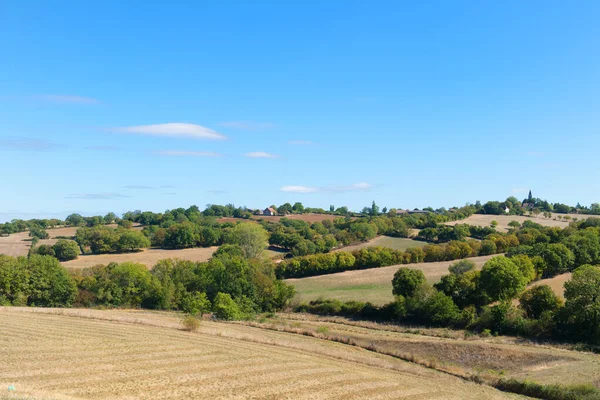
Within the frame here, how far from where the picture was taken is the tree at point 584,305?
46.7 meters

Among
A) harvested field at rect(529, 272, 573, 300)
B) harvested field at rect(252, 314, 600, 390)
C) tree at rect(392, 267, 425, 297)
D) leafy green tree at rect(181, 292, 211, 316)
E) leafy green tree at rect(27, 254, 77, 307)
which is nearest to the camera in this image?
harvested field at rect(252, 314, 600, 390)

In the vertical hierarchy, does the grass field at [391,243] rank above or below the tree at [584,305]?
above

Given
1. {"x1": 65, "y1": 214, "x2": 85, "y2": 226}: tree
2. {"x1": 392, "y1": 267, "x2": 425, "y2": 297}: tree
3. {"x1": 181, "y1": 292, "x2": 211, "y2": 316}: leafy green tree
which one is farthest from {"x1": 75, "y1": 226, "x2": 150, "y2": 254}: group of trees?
{"x1": 392, "y1": 267, "x2": 425, "y2": 297}: tree

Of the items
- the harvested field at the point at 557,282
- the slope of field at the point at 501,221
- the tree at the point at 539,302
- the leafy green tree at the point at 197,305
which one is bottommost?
the leafy green tree at the point at 197,305

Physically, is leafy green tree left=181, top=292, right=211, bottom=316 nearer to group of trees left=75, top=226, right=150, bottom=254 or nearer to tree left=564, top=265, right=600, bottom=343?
tree left=564, top=265, right=600, bottom=343

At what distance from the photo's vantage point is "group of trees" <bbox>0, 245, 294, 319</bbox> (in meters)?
64.8

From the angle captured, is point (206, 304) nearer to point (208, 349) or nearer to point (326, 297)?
point (326, 297)

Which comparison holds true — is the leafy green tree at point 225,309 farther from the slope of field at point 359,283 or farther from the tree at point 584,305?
the tree at point 584,305

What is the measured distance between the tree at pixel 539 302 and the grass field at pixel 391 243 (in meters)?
63.9

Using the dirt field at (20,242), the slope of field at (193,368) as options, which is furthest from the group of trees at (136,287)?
the dirt field at (20,242)

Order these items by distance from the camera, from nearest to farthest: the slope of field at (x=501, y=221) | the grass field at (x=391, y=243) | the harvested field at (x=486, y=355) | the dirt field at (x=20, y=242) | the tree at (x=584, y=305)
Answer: the harvested field at (x=486, y=355), the tree at (x=584, y=305), the dirt field at (x=20, y=242), the grass field at (x=391, y=243), the slope of field at (x=501, y=221)

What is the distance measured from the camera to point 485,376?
31969 mm

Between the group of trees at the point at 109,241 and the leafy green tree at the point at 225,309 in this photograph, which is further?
the group of trees at the point at 109,241

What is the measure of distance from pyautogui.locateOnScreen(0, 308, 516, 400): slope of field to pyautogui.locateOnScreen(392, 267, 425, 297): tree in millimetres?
25160
